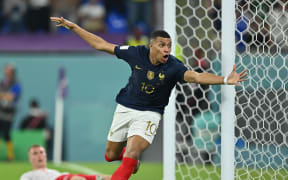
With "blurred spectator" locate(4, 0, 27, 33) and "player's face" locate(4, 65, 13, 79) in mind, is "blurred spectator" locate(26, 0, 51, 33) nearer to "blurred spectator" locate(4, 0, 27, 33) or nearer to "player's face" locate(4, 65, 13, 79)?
"blurred spectator" locate(4, 0, 27, 33)

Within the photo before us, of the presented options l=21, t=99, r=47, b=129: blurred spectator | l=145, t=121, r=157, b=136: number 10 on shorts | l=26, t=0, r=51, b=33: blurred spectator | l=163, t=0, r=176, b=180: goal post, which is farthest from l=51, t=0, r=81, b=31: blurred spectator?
l=145, t=121, r=157, b=136: number 10 on shorts

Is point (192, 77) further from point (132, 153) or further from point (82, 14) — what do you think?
point (82, 14)

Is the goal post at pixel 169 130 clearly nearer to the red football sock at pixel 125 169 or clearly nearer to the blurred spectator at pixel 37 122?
the red football sock at pixel 125 169

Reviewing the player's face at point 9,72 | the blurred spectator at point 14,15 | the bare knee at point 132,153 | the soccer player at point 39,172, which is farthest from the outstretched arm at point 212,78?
the blurred spectator at point 14,15

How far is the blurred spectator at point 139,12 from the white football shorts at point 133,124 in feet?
22.5

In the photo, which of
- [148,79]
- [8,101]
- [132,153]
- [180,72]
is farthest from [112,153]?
[8,101]

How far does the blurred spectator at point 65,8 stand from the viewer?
498 inches

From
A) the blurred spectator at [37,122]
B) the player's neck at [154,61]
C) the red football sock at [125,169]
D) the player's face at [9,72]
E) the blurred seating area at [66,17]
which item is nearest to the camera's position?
the red football sock at [125,169]

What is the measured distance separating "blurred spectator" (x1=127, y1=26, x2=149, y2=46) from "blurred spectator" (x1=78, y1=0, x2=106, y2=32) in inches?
45.4

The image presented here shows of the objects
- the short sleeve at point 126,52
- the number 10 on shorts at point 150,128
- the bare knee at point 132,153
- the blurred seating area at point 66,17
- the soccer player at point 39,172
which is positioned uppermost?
the blurred seating area at point 66,17

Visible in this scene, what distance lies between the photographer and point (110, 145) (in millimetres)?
5695

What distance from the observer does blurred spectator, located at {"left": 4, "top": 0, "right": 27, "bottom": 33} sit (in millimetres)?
12602

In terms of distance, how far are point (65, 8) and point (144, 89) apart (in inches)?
318

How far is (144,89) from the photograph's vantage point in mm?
5152
